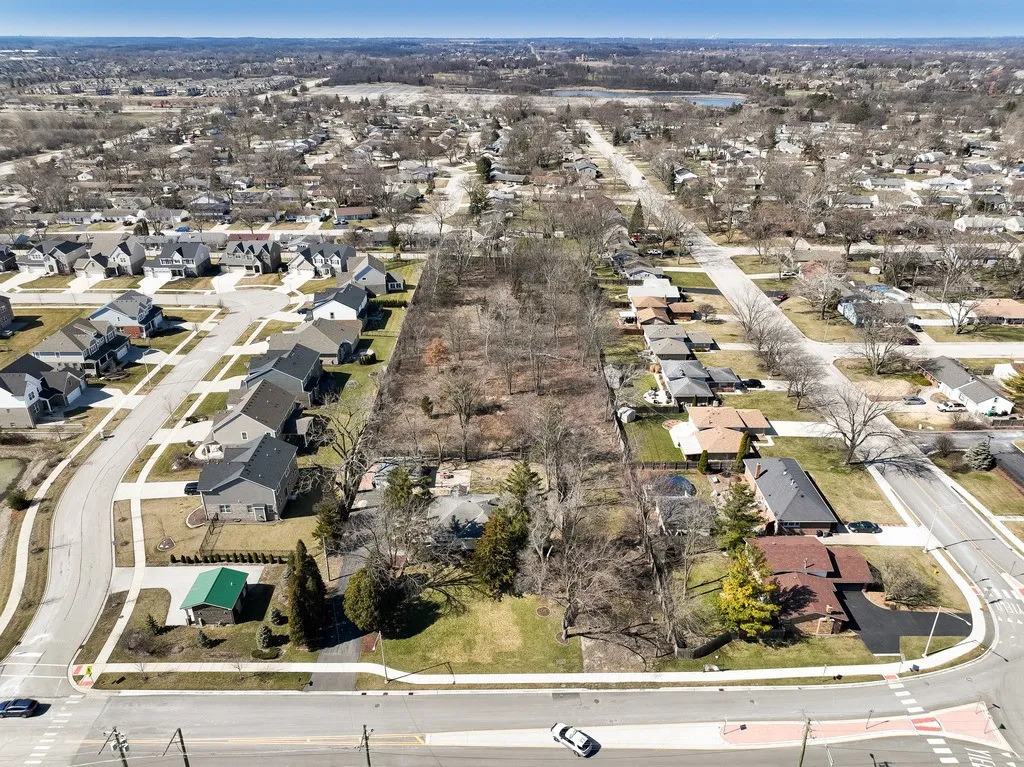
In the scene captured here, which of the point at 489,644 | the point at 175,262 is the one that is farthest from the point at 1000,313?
the point at 175,262

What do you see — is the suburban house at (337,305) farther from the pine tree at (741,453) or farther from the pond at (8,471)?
the pine tree at (741,453)

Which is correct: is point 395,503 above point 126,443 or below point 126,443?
above

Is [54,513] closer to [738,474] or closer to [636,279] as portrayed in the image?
[738,474]

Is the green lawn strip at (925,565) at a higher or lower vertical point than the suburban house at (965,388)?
lower

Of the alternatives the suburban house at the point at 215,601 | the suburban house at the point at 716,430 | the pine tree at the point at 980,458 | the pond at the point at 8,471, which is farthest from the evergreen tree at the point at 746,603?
the pond at the point at 8,471

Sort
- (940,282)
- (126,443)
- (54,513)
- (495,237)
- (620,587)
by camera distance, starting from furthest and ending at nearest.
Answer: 1. (495,237)
2. (940,282)
3. (126,443)
4. (54,513)
5. (620,587)

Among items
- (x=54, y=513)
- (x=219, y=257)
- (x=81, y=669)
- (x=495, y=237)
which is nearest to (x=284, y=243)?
(x=219, y=257)
